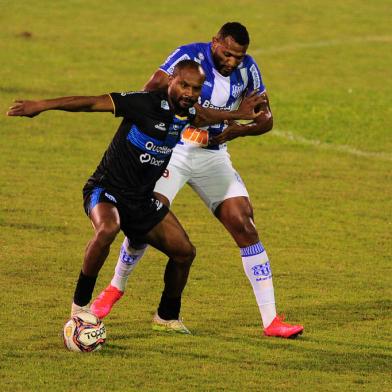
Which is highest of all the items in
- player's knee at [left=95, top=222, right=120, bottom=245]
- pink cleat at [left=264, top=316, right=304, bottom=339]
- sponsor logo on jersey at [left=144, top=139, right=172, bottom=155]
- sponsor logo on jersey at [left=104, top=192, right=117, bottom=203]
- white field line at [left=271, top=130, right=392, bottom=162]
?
sponsor logo on jersey at [left=144, top=139, right=172, bottom=155]

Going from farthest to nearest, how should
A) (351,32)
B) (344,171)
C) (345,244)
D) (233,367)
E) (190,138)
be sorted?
(351,32) < (344,171) < (345,244) < (190,138) < (233,367)

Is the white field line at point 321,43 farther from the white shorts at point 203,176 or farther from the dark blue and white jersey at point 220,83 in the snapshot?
the white shorts at point 203,176

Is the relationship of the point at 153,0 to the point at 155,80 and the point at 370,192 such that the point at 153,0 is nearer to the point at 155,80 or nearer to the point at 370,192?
the point at 370,192

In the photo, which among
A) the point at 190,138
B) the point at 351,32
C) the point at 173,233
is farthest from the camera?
the point at 351,32

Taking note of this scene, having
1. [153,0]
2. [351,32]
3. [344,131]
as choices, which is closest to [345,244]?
[344,131]

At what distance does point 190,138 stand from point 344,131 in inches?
482

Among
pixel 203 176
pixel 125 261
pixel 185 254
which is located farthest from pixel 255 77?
pixel 125 261

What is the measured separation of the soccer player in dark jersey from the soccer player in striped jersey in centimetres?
48

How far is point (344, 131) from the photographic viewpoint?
24875 millimetres

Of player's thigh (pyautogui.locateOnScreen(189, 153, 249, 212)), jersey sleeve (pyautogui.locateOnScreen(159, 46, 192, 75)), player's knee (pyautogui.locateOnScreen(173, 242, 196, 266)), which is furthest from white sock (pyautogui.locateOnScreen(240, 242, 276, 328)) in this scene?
jersey sleeve (pyautogui.locateOnScreen(159, 46, 192, 75))

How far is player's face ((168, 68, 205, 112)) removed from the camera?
11477mm

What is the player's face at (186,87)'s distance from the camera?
1148cm

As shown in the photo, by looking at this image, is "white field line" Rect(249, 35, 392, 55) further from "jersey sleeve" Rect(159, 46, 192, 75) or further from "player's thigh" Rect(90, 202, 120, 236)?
"player's thigh" Rect(90, 202, 120, 236)

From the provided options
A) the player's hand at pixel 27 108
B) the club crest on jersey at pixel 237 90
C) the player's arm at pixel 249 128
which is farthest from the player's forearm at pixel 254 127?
the player's hand at pixel 27 108
